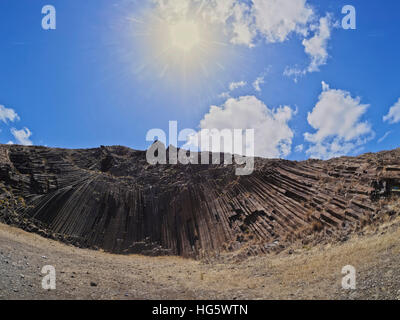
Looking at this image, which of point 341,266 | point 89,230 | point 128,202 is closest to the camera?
point 341,266

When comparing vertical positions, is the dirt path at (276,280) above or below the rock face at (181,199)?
below

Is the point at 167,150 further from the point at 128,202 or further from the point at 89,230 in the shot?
the point at 89,230

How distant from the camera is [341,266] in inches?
355

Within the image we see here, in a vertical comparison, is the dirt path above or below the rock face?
below

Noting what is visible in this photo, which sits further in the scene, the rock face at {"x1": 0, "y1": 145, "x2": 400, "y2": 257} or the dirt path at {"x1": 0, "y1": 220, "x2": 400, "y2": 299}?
the rock face at {"x1": 0, "y1": 145, "x2": 400, "y2": 257}

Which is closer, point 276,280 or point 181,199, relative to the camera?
point 276,280

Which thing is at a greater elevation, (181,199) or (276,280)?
(181,199)

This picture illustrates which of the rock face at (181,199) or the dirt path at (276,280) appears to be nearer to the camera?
the dirt path at (276,280)

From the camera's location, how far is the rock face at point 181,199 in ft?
51.4

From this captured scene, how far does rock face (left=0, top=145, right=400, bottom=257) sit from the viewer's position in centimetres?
1568

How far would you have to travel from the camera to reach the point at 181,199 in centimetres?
2672
